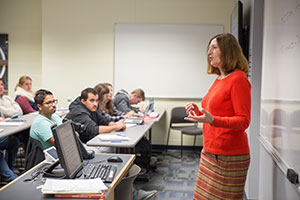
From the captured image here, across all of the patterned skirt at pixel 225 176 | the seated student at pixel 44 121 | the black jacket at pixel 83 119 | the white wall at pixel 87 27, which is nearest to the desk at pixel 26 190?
the patterned skirt at pixel 225 176

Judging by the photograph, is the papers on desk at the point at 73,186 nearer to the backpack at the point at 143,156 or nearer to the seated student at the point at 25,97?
the backpack at the point at 143,156

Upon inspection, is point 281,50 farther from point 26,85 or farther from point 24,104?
point 26,85

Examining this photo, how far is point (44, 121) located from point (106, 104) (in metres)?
2.00

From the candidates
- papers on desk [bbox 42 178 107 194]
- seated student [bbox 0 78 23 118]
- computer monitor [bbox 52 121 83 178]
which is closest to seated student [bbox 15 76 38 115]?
seated student [bbox 0 78 23 118]

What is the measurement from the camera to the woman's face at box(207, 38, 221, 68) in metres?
2.38

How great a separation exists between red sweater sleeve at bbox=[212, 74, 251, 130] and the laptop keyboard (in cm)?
72

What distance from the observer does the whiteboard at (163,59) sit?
6.60 metres

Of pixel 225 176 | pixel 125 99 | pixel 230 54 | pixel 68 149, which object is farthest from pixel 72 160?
pixel 125 99

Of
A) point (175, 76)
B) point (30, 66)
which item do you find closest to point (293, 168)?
point (175, 76)

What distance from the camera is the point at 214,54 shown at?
2.39 metres

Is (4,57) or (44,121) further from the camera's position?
(4,57)

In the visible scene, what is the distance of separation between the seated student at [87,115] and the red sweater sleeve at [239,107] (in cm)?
209

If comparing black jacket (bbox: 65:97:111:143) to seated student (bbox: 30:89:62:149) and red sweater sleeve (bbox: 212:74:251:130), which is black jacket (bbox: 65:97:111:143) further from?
red sweater sleeve (bbox: 212:74:251:130)

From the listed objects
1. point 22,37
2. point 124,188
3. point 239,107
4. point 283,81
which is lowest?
point 124,188
